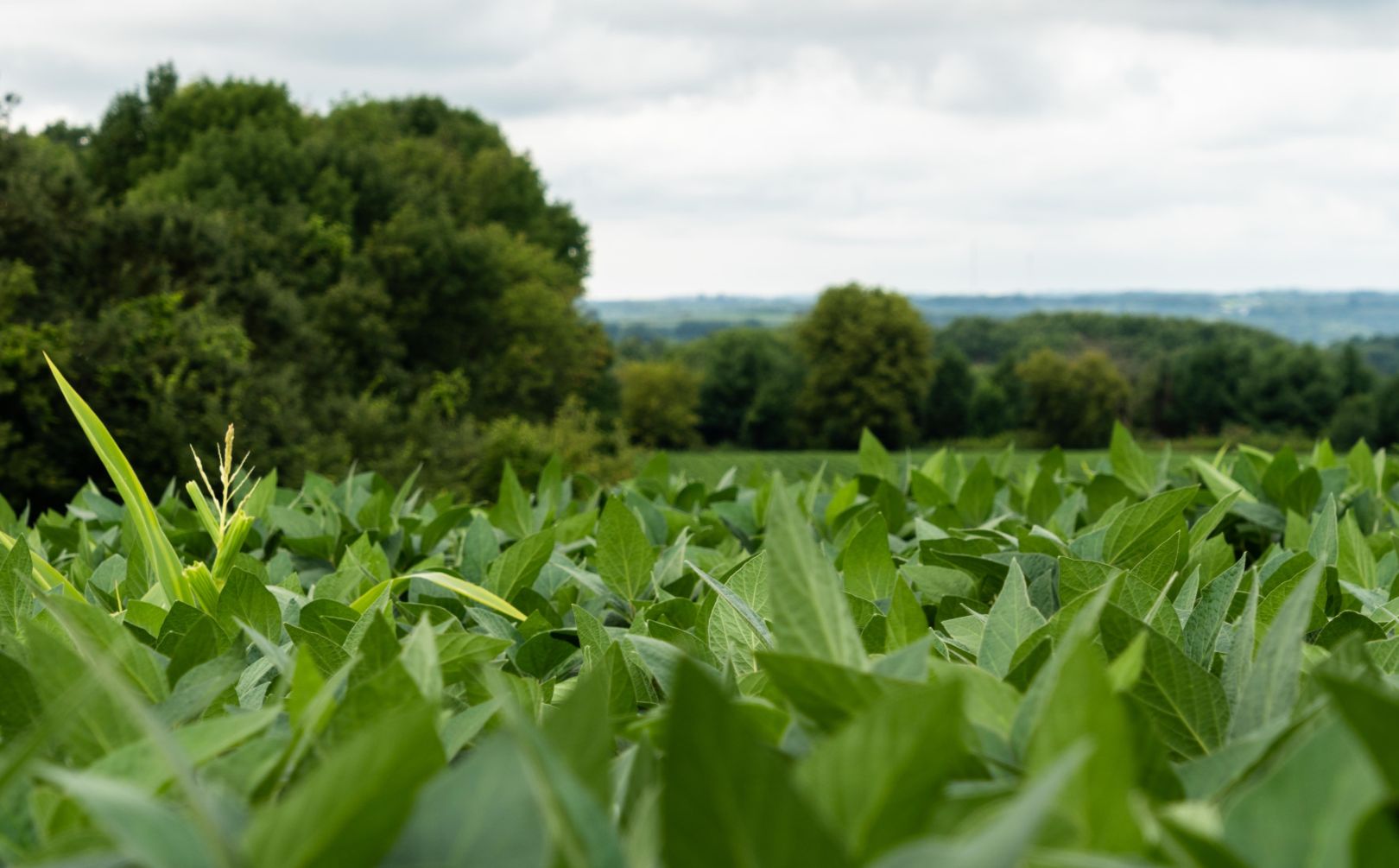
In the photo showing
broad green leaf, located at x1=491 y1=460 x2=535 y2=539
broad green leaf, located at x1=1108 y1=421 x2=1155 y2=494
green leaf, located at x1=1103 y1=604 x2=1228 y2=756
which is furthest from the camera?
broad green leaf, located at x1=1108 y1=421 x2=1155 y2=494

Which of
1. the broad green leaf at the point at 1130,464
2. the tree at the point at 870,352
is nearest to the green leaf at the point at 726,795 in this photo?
the broad green leaf at the point at 1130,464

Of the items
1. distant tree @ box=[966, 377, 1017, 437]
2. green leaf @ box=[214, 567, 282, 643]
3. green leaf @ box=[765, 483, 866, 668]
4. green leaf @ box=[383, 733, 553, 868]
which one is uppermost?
green leaf @ box=[765, 483, 866, 668]

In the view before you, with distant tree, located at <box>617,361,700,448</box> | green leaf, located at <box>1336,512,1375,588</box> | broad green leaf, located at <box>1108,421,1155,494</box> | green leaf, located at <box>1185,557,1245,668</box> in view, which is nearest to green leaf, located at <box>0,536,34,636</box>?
green leaf, located at <box>1185,557,1245,668</box>

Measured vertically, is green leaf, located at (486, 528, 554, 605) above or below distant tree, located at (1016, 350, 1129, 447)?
above

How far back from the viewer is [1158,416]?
3381 inches

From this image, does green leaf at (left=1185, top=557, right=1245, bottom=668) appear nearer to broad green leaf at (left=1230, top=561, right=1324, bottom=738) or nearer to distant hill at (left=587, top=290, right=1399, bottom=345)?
broad green leaf at (left=1230, top=561, right=1324, bottom=738)

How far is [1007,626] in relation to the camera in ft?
3.33

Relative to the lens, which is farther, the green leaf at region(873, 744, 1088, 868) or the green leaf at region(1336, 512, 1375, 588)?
the green leaf at region(1336, 512, 1375, 588)

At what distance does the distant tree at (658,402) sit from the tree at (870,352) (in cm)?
1151

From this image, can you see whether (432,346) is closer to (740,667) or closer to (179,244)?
(179,244)

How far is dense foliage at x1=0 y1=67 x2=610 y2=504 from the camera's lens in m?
19.0

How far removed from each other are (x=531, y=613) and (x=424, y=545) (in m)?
0.92

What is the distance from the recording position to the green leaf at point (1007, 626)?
3.28 feet

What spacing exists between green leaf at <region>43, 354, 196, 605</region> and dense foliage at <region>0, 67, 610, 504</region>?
734 inches
